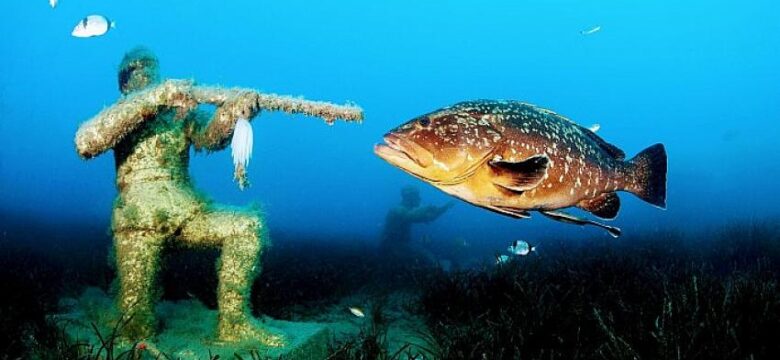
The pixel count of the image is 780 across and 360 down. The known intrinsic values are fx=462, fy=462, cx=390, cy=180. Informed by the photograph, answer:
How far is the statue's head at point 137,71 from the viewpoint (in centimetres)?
507

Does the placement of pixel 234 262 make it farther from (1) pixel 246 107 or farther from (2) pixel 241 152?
(1) pixel 246 107

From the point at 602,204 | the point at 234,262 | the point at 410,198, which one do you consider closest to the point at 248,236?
the point at 234,262

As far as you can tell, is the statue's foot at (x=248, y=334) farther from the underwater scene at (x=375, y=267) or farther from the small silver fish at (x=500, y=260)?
the small silver fish at (x=500, y=260)

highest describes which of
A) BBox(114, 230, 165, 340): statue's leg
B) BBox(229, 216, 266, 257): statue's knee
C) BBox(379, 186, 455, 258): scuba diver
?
BBox(229, 216, 266, 257): statue's knee

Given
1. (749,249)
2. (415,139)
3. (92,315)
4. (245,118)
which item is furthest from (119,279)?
(749,249)

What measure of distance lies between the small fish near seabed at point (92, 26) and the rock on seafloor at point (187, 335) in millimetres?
5339

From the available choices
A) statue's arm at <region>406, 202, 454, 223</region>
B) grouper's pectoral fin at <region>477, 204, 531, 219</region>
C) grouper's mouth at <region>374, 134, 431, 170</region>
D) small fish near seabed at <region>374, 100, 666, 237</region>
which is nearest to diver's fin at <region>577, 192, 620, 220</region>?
small fish near seabed at <region>374, 100, 666, 237</region>

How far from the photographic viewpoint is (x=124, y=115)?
13.8 ft

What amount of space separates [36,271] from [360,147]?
145m

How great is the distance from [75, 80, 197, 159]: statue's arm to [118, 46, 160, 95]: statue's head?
2.86 feet

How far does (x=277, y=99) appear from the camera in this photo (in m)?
4.02

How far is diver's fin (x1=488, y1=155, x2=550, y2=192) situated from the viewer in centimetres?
229

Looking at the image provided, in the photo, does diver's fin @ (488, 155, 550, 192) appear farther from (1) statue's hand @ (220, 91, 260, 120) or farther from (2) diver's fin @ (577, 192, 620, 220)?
(1) statue's hand @ (220, 91, 260, 120)

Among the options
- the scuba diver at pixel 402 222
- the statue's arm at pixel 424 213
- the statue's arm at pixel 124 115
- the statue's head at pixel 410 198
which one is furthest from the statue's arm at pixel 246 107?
the statue's head at pixel 410 198
